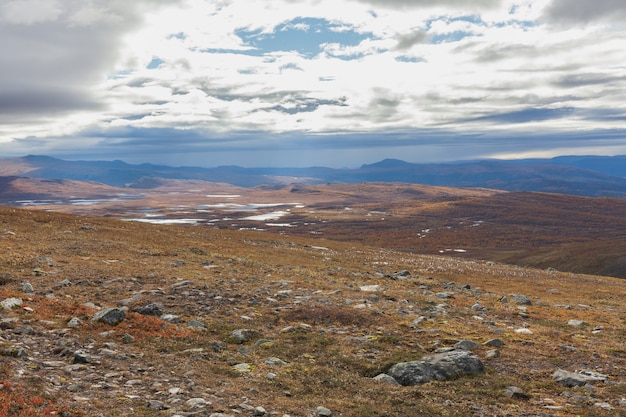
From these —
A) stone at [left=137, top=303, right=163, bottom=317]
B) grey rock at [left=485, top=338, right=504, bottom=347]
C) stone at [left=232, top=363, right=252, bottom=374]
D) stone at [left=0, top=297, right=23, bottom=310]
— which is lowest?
grey rock at [left=485, top=338, right=504, bottom=347]

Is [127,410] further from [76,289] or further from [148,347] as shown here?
[76,289]

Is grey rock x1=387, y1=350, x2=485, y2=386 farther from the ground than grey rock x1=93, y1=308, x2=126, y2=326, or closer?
closer

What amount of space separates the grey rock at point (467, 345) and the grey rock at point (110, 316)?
13624mm

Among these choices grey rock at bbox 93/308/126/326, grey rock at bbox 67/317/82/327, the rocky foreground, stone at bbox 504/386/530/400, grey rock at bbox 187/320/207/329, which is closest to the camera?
the rocky foreground

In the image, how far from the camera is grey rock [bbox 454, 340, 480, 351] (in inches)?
675

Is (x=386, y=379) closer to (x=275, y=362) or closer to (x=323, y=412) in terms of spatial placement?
Result: (x=323, y=412)

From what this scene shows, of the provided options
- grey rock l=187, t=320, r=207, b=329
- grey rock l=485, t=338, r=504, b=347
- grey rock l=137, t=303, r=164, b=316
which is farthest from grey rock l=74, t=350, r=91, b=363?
grey rock l=485, t=338, r=504, b=347

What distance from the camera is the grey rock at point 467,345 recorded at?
17141mm

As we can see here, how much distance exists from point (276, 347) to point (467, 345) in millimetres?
7489

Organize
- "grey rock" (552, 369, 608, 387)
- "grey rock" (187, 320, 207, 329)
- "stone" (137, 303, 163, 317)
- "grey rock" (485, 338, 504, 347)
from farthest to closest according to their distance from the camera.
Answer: "stone" (137, 303, 163, 317) < "grey rock" (187, 320, 207, 329) < "grey rock" (485, 338, 504, 347) < "grey rock" (552, 369, 608, 387)

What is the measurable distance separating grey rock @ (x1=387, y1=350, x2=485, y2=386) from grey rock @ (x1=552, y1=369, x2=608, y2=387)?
7.69 feet

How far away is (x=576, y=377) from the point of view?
556 inches

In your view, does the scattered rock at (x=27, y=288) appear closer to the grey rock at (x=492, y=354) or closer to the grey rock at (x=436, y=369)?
the grey rock at (x=436, y=369)

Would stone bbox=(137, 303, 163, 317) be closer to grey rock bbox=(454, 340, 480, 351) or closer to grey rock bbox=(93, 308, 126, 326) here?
grey rock bbox=(93, 308, 126, 326)
